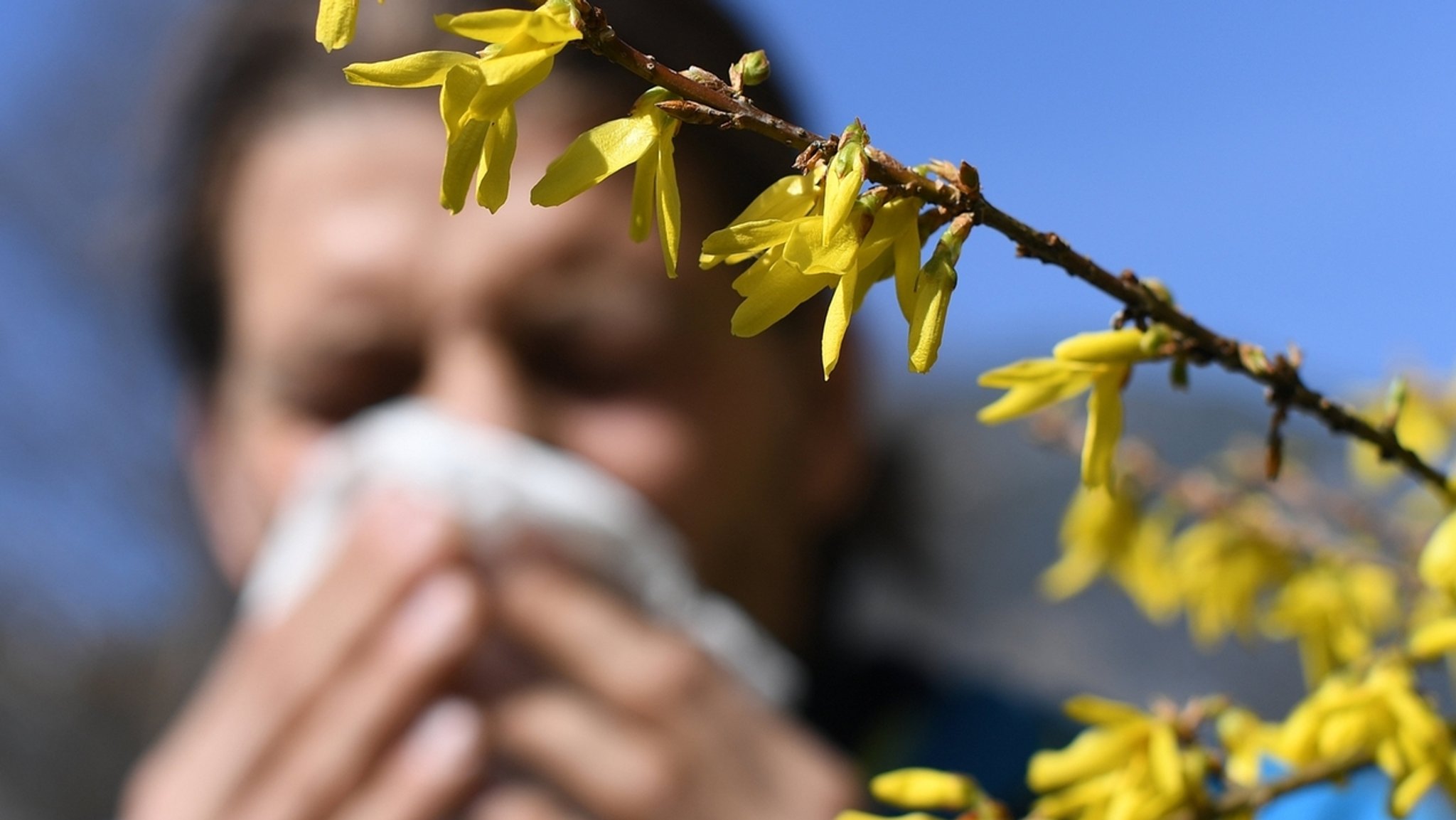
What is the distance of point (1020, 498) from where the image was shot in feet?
8.29

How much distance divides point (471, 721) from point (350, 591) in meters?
0.17

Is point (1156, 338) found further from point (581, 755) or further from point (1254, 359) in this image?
point (581, 755)

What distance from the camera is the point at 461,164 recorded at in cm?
28

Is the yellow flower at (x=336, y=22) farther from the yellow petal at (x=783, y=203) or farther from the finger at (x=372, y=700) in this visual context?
the finger at (x=372, y=700)

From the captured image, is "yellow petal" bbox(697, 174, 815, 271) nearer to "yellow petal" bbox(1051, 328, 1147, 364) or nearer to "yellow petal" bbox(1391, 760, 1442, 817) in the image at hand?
"yellow petal" bbox(1051, 328, 1147, 364)

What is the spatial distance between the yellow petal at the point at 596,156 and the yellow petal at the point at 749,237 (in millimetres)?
29

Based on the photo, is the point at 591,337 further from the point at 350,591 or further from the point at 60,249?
the point at 60,249

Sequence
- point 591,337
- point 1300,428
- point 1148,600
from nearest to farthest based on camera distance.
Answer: point 1148,600 < point 591,337 < point 1300,428

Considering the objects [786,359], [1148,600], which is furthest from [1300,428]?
[1148,600]

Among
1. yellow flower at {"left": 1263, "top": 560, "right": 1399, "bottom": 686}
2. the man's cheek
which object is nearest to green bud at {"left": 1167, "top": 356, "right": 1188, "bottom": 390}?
yellow flower at {"left": 1263, "top": 560, "right": 1399, "bottom": 686}

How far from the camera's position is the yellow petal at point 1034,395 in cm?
36

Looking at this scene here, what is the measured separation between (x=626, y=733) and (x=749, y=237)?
31.9 inches

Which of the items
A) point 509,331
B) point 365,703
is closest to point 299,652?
point 365,703

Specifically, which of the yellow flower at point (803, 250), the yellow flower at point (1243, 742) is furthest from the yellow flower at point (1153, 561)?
the yellow flower at point (803, 250)
